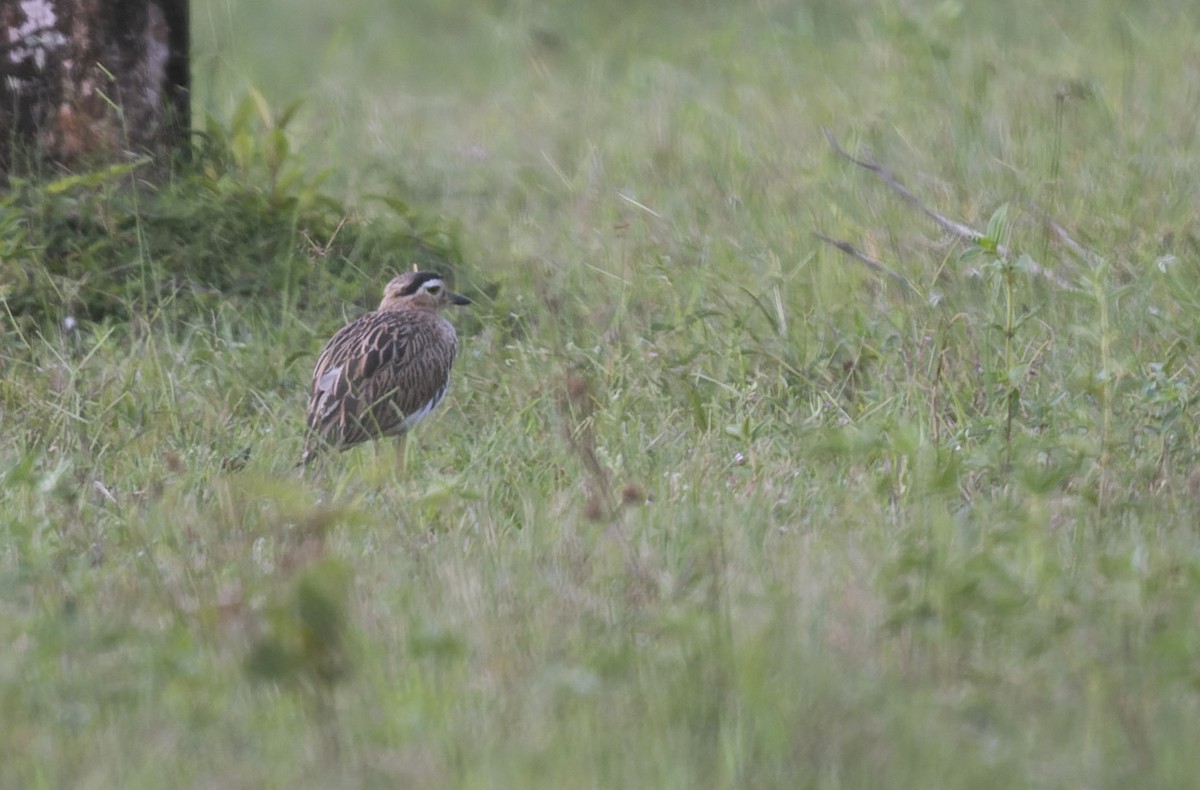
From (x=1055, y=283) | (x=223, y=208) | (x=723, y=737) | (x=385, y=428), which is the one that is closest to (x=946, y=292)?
(x=1055, y=283)

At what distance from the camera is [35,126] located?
7668 millimetres

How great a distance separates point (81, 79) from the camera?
302 inches

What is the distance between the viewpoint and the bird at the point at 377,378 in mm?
6094

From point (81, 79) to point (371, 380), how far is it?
233 cm

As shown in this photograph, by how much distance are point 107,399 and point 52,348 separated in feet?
1.58

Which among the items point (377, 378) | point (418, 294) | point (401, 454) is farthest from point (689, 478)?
point (418, 294)

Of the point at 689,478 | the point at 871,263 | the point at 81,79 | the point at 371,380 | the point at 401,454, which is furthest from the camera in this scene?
the point at 81,79

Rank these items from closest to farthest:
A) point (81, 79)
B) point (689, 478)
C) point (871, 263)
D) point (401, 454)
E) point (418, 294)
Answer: point (689, 478), point (401, 454), point (418, 294), point (871, 263), point (81, 79)

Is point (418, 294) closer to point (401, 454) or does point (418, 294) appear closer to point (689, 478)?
point (401, 454)

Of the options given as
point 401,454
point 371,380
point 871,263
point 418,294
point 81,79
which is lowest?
point 401,454

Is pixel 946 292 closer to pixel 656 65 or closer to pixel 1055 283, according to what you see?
pixel 1055 283

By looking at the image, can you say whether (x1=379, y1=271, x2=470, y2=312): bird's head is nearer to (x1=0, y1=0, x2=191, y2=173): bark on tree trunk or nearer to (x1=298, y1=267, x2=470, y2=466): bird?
(x1=298, y1=267, x2=470, y2=466): bird

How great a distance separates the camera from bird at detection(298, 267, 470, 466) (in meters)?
6.09

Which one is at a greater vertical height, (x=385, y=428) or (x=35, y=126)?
(x=35, y=126)
